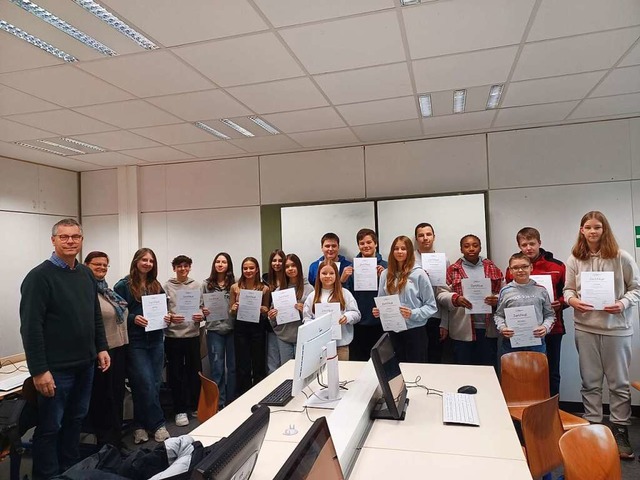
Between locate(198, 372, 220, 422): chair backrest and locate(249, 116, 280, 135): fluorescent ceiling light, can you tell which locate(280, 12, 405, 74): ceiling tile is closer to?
locate(249, 116, 280, 135): fluorescent ceiling light

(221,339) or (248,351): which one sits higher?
(221,339)

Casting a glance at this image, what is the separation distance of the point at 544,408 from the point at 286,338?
248 cm

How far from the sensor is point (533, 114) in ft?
13.1

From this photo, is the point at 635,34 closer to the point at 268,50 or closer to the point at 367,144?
the point at 268,50

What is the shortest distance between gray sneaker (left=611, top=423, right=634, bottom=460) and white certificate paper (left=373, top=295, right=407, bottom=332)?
5.98 ft

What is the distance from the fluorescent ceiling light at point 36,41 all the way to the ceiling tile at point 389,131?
2602mm

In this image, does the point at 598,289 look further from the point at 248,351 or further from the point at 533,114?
the point at 248,351

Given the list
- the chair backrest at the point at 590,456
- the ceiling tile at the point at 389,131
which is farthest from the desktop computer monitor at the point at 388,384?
the ceiling tile at the point at 389,131

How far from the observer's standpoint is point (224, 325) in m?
4.12

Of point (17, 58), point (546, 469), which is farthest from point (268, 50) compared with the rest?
point (546, 469)

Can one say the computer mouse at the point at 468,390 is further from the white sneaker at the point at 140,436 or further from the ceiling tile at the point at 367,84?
the white sneaker at the point at 140,436

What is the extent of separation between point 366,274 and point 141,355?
220 centimetres

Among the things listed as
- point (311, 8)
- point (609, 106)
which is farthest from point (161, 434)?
point (609, 106)

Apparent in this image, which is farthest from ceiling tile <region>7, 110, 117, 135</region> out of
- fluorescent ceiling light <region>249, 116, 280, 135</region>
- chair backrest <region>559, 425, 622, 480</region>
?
chair backrest <region>559, 425, 622, 480</region>
